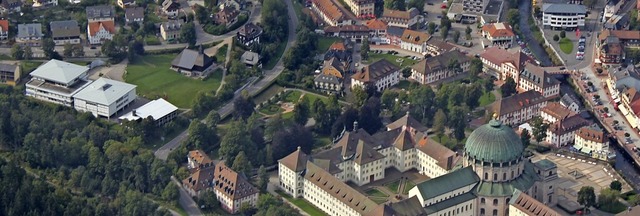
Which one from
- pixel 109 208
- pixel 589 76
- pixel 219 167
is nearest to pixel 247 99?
pixel 219 167

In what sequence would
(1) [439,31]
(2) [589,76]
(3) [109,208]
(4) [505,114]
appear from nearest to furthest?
1. (3) [109,208]
2. (4) [505,114]
3. (2) [589,76]
4. (1) [439,31]

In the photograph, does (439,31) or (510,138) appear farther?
(439,31)

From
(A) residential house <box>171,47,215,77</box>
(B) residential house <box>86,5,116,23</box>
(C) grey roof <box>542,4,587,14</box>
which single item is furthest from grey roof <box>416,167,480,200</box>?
(B) residential house <box>86,5,116,23</box>

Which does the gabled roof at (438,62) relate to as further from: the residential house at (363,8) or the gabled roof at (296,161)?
the gabled roof at (296,161)

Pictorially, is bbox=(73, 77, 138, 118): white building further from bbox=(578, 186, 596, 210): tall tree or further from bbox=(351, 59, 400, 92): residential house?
bbox=(578, 186, 596, 210): tall tree

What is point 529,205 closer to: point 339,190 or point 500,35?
point 339,190

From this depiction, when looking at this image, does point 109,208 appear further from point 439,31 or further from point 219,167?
point 439,31
